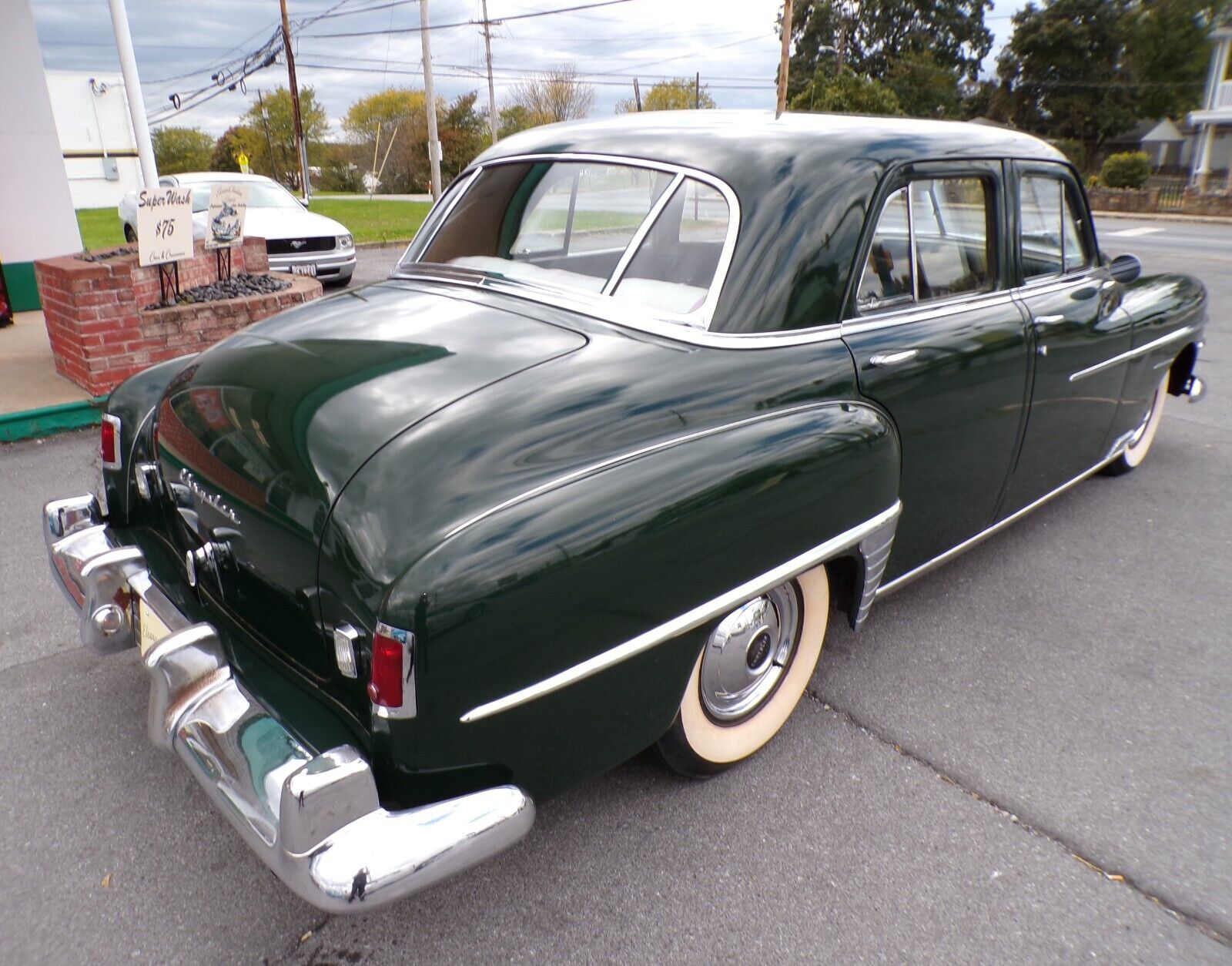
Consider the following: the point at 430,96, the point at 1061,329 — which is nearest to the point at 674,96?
the point at 430,96

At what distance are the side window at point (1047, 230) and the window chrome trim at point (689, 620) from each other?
4.46ft

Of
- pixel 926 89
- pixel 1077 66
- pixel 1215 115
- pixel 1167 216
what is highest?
pixel 1077 66

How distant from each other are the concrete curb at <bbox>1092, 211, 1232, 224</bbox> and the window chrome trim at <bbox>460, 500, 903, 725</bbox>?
26914 mm

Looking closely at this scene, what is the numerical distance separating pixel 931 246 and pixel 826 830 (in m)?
1.79

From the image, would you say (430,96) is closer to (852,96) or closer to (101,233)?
(101,233)

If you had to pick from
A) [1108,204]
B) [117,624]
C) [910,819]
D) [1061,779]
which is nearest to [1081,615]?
[1061,779]

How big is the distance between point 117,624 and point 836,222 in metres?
2.20

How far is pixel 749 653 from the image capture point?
2389 millimetres

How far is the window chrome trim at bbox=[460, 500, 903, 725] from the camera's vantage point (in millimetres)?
1677

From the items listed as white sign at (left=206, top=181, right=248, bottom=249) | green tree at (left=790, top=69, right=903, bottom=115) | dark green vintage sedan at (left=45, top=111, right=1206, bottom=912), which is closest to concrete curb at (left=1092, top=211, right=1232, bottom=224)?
green tree at (left=790, top=69, right=903, bottom=115)

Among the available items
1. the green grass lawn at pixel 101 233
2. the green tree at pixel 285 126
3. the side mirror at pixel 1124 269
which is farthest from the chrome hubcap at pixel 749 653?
the green tree at pixel 285 126

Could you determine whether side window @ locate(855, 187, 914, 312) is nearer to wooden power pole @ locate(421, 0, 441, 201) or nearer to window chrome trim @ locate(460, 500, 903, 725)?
window chrome trim @ locate(460, 500, 903, 725)

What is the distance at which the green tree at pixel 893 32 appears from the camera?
51281 millimetres

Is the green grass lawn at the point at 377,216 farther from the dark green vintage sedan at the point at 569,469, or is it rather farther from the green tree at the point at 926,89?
the green tree at the point at 926,89
